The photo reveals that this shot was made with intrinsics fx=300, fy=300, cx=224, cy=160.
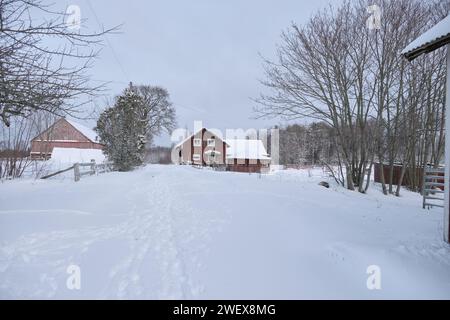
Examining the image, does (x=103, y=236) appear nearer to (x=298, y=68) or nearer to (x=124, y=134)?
(x=298, y=68)

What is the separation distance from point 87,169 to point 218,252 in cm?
1712

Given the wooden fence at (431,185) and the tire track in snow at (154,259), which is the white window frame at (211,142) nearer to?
the wooden fence at (431,185)

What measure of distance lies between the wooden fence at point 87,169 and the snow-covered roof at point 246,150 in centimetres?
2173

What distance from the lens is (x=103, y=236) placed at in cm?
505

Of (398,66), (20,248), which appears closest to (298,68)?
(398,66)

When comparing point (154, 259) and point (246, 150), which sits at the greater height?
point (246, 150)

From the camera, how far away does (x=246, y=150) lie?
137ft

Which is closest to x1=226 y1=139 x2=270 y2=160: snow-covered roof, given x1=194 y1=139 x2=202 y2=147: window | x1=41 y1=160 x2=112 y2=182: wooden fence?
x1=194 y1=139 x2=202 y2=147: window

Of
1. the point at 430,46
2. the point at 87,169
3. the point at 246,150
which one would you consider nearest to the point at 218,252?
the point at 430,46

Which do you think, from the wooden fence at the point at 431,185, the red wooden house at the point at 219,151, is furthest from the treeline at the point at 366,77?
the red wooden house at the point at 219,151

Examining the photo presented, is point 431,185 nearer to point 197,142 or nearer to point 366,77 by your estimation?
point 366,77

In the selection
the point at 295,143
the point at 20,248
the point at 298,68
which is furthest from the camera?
the point at 295,143

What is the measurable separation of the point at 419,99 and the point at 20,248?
604 inches
